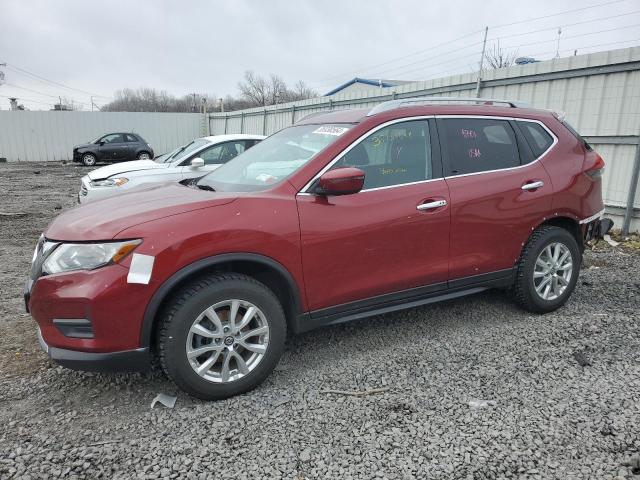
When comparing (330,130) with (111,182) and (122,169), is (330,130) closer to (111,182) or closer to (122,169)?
(111,182)

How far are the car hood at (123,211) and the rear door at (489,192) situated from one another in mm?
1746

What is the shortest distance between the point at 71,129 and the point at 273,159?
25158mm

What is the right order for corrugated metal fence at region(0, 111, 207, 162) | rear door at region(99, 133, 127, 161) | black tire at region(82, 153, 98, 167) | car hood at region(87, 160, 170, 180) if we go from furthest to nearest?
corrugated metal fence at region(0, 111, 207, 162)
rear door at region(99, 133, 127, 161)
black tire at region(82, 153, 98, 167)
car hood at region(87, 160, 170, 180)

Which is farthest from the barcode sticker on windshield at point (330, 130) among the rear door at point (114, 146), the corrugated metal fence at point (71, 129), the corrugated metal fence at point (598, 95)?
the corrugated metal fence at point (71, 129)

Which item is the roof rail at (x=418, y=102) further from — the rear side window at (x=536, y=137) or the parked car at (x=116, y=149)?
the parked car at (x=116, y=149)

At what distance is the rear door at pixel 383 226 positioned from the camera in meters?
3.08

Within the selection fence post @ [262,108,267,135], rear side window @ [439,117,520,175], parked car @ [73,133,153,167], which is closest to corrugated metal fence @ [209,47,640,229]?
rear side window @ [439,117,520,175]

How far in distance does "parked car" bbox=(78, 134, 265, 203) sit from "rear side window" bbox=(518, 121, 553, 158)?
5001 mm

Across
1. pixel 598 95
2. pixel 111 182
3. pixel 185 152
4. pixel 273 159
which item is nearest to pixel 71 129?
pixel 185 152

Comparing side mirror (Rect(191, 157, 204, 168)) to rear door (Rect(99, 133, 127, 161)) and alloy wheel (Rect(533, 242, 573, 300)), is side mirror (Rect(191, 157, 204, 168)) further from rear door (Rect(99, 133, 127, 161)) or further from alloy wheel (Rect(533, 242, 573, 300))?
rear door (Rect(99, 133, 127, 161))

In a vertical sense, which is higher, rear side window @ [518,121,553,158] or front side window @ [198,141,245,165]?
rear side window @ [518,121,553,158]

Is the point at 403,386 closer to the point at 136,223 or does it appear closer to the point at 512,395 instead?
the point at 512,395

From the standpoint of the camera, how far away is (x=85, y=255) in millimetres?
2635

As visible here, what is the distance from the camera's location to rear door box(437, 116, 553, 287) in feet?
11.9
